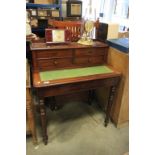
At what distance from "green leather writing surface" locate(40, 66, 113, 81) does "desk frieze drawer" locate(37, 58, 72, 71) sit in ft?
0.16

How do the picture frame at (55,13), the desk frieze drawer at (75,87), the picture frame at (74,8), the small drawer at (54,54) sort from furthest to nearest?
the picture frame at (74,8) < the picture frame at (55,13) < the small drawer at (54,54) < the desk frieze drawer at (75,87)

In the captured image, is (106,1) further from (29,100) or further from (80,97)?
(29,100)

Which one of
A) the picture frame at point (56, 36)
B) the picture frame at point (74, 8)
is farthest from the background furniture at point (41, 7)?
the picture frame at point (56, 36)

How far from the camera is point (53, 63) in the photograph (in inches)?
57.6

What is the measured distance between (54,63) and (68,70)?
0.16 m

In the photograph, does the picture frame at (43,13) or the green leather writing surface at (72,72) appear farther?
the picture frame at (43,13)

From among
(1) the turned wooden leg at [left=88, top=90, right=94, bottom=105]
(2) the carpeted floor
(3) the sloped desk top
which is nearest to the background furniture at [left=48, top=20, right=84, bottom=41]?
(3) the sloped desk top

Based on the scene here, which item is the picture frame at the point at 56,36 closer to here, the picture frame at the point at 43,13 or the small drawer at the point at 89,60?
the small drawer at the point at 89,60

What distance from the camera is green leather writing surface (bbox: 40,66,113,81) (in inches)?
53.2

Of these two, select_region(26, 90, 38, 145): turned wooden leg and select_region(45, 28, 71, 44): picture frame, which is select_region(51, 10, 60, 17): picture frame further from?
select_region(26, 90, 38, 145): turned wooden leg

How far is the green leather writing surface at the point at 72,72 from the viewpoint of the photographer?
135 centimetres

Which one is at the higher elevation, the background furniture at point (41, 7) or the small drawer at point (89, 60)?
the background furniture at point (41, 7)
